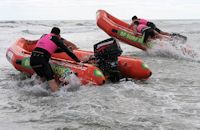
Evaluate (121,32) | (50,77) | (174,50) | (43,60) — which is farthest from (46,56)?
(174,50)

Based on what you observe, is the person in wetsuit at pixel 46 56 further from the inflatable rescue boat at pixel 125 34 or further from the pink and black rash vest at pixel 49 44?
the inflatable rescue boat at pixel 125 34

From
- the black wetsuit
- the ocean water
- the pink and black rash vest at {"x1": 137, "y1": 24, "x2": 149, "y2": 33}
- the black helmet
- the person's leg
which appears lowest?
the ocean water

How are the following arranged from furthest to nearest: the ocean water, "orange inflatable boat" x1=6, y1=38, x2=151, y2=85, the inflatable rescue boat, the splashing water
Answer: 1. the inflatable rescue boat
2. the splashing water
3. "orange inflatable boat" x1=6, y1=38, x2=151, y2=85
4. the ocean water

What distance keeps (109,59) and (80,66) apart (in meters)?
0.68

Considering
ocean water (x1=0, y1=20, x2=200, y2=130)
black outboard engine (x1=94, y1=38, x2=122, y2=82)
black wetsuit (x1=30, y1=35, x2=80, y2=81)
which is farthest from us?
black outboard engine (x1=94, y1=38, x2=122, y2=82)

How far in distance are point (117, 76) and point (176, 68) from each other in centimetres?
292

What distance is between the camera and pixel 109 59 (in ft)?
25.1

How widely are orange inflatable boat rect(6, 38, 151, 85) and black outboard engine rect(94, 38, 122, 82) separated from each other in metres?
0.18

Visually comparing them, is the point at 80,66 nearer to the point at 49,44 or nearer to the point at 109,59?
the point at 109,59

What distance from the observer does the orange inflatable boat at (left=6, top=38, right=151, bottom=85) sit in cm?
721

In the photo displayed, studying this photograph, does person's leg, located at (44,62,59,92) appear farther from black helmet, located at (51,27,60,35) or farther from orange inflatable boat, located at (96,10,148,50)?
orange inflatable boat, located at (96,10,148,50)

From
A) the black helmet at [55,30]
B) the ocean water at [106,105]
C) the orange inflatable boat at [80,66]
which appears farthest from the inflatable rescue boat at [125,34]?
the black helmet at [55,30]

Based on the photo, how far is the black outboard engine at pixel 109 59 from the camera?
301 inches

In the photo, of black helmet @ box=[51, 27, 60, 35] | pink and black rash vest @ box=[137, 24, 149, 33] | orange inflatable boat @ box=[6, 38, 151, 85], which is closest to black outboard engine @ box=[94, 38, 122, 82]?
orange inflatable boat @ box=[6, 38, 151, 85]
